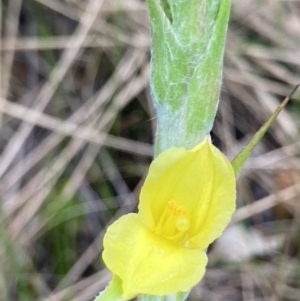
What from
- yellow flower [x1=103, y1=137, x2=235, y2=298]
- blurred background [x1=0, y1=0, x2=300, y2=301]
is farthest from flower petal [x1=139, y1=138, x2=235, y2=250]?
blurred background [x1=0, y1=0, x2=300, y2=301]

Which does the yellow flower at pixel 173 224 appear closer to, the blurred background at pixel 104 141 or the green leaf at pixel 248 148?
the green leaf at pixel 248 148

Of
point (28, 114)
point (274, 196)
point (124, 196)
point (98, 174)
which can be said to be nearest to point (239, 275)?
point (274, 196)

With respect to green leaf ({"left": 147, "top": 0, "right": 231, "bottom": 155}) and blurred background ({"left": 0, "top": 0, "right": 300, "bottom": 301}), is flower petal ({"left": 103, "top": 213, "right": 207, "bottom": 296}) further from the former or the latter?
Answer: blurred background ({"left": 0, "top": 0, "right": 300, "bottom": 301})

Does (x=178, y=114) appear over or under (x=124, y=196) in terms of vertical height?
over

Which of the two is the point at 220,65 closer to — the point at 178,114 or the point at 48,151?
the point at 178,114

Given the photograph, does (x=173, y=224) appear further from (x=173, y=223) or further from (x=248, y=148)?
(x=248, y=148)

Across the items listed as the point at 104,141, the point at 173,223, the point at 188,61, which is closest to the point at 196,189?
the point at 173,223
